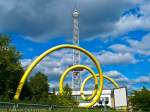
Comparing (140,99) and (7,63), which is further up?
(7,63)

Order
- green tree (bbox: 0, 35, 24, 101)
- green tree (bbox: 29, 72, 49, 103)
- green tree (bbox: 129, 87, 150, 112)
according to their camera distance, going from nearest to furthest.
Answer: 1. green tree (bbox: 0, 35, 24, 101)
2. green tree (bbox: 129, 87, 150, 112)
3. green tree (bbox: 29, 72, 49, 103)

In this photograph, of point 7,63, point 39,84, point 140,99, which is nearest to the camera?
point 7,63

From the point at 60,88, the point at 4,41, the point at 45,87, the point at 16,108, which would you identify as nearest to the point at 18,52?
the point at 4,41

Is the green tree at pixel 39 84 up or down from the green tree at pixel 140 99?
up

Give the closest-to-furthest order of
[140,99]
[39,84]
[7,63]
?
[7,63] → [140,99] → [39,84]

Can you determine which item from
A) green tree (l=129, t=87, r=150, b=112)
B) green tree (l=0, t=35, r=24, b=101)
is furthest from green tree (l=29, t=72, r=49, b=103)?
green tree (l=129, t=87, r=150, b=112)

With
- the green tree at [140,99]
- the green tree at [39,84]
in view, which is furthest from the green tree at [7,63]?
the green tree at [140,99]

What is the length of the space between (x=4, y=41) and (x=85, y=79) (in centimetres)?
3280

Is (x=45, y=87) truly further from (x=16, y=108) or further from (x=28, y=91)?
(x=16, y=108)

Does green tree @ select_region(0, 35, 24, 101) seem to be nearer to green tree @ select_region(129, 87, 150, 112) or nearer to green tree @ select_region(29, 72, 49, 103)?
green tree @ select_region(29, 72, 49, 103)

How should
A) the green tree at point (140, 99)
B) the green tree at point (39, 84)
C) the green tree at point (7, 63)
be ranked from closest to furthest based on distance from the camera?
the green tree at point (7, 63) < the green tree at point (140, 99) < the green tree at point (39, 84)

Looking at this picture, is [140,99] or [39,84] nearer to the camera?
[140,99]

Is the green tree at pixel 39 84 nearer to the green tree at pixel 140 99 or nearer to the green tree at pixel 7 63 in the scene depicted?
the green tree at pixel 7 63

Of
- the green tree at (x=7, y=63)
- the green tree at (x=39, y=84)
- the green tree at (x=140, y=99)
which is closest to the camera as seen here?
the green tree at (x=7, y=63)
